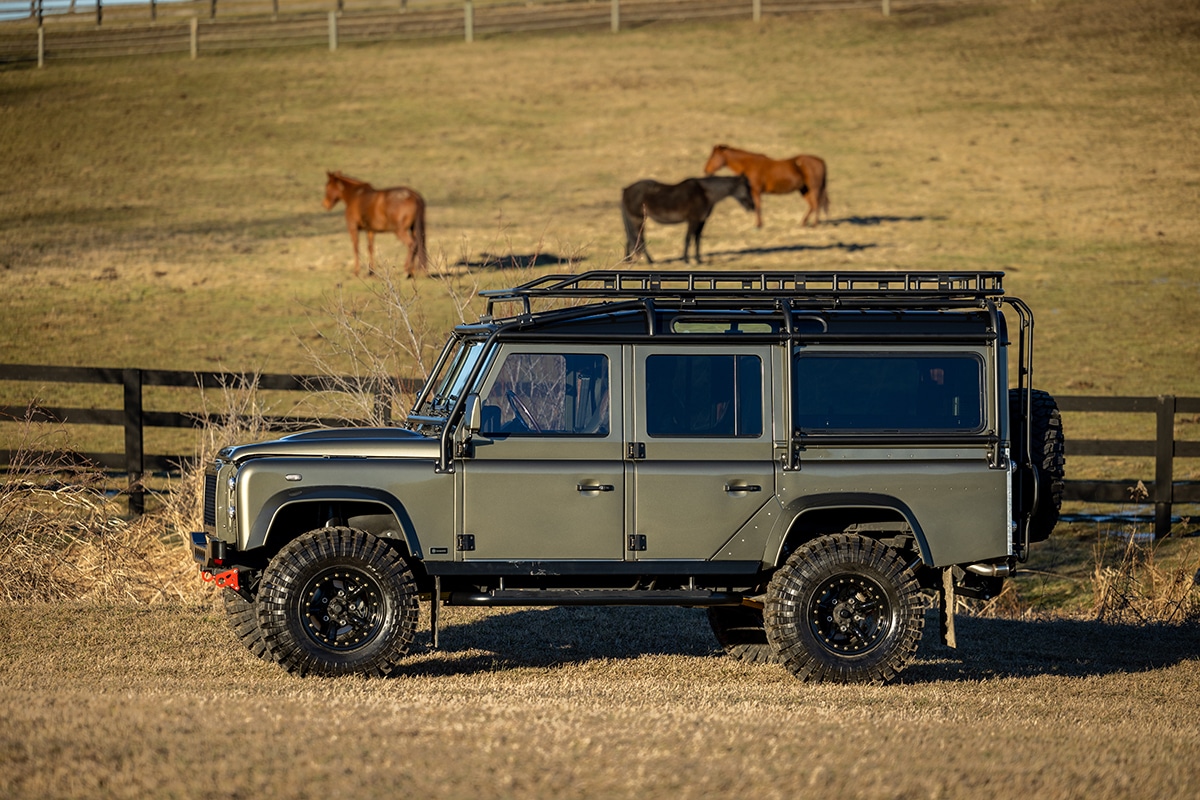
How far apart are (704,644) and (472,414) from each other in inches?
113

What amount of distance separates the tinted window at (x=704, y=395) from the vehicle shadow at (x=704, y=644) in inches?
70.1

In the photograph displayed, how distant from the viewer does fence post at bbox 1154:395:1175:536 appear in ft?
44.2

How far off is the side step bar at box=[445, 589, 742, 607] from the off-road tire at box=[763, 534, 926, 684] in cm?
43

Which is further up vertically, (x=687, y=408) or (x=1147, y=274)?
(x=1147, y=274)

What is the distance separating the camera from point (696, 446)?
26.1 feet

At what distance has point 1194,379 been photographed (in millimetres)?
19906

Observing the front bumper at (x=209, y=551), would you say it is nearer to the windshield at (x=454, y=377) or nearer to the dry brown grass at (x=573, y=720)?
the dry brown grass at (x=573, y=720)

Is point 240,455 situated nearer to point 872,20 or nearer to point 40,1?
point 872,20

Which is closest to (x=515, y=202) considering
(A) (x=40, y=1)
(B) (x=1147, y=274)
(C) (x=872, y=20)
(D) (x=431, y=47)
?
(B) (x=1147, y=274)

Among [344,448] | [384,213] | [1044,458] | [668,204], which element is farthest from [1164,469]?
[384,213]

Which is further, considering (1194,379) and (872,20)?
(872,20)

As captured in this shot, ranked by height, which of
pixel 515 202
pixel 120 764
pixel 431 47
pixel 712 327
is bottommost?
pixel 120 764

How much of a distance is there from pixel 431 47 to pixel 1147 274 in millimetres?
33450

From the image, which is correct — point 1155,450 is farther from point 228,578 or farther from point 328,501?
point 228,578
